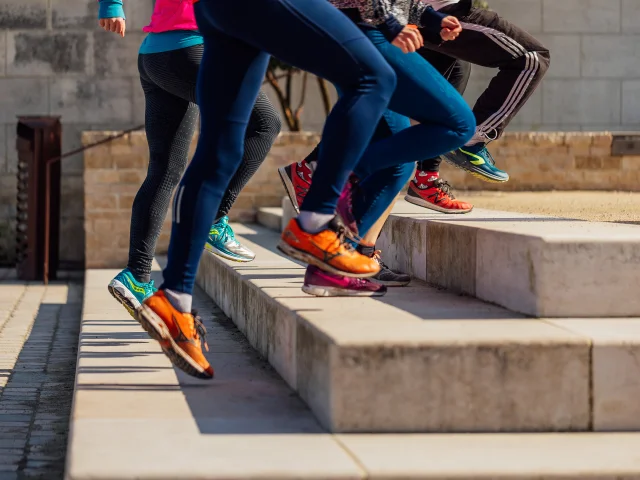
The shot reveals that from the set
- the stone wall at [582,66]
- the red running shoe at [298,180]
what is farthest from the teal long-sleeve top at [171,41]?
the stone wall at [582,66]

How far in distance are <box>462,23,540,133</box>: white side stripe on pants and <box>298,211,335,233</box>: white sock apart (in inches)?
60.9

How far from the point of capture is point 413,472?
241cm

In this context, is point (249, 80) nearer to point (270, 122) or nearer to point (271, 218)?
point (270, 122)

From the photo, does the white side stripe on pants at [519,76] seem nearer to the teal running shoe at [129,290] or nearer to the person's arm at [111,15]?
the person's arm at [111,15]

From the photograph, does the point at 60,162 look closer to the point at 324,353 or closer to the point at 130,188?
the point at 130,188

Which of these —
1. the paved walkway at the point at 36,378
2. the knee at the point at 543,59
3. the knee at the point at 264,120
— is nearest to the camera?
the paved walkway at the point at 36,378

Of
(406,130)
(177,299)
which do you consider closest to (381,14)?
(406,130)

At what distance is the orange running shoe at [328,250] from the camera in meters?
3.21

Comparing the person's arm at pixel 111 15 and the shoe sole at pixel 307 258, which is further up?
the person's arm at pixel 111 15

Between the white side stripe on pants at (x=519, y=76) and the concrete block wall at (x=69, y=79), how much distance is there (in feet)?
22.1

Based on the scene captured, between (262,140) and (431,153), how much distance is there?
1032 mm

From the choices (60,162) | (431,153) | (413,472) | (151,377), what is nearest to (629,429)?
(413,472)

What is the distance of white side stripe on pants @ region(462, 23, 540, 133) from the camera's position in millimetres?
4426

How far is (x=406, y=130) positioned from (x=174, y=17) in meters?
0.97
